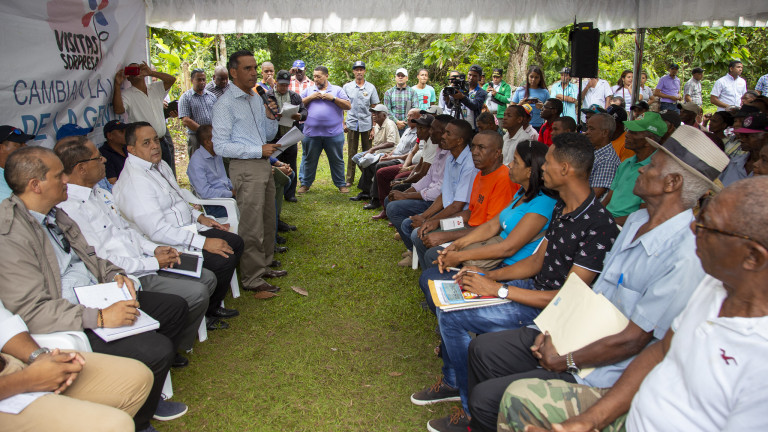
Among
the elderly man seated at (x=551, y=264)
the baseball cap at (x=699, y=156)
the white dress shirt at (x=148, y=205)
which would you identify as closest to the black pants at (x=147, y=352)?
the white dress shirt at (x=148, y=205)

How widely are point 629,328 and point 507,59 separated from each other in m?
13.7

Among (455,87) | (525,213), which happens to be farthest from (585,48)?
(525,213)

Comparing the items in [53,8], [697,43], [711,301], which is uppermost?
[697,43]

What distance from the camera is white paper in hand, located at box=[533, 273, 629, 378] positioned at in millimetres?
1943

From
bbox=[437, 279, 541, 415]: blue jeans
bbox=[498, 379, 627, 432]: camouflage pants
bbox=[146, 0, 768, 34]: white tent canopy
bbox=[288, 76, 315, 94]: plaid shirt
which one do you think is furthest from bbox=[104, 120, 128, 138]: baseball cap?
bbox=[288, 76, 315, 94]: plaid shirt

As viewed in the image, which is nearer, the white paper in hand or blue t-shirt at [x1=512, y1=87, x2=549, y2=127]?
the white paper in hand

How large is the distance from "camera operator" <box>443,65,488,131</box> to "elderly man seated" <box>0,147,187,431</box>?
466 cm

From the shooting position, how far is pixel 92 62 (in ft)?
14.3

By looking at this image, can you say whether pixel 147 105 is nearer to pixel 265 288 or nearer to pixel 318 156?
pixel 265 288

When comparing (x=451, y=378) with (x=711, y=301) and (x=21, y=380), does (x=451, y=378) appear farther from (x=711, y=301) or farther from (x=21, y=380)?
(x=21, y=380)

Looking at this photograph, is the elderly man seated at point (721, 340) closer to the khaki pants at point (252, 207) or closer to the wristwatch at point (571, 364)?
the wristwatch at point (571, 364)

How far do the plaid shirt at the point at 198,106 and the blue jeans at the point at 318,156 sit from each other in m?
1.68

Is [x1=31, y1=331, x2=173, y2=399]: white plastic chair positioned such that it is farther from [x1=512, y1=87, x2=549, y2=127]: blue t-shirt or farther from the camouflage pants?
[x1=512, y1=87, x2=549, y2=127]: blue t-shirt

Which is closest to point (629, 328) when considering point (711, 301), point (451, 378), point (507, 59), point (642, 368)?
point (642, 368)
